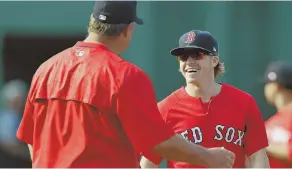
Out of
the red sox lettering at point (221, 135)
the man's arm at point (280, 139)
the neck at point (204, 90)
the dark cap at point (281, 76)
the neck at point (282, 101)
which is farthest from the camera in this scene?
the dark cap at point (281, 76)

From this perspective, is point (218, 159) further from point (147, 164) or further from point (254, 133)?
point (147, 164)

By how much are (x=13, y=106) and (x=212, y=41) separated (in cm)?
484

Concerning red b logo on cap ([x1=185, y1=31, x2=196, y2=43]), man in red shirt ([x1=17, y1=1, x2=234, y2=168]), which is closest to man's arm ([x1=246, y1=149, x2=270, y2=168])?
red b logo on cap ([x1=185, y1=31, x2=196, y2=43])

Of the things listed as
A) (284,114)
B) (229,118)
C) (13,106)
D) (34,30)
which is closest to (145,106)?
(229,118)

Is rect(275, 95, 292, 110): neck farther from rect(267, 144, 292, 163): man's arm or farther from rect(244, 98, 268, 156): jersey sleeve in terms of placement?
rect(244, 98, 268, 156): jersey sleeve

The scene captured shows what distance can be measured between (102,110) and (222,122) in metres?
2.03

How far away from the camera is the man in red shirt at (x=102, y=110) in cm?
459

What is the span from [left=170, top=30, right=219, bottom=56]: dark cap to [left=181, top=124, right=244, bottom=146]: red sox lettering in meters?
0.55

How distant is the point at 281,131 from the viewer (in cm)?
700

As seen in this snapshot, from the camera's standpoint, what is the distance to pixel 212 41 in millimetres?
6613

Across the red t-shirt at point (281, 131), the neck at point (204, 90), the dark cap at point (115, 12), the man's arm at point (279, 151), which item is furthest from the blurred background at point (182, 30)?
the dark cap at point (115, 12)

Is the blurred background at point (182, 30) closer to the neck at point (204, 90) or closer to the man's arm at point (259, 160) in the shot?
the neck at point (204, 90)

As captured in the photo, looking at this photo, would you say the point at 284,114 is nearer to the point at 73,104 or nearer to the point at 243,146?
the point at 243,146

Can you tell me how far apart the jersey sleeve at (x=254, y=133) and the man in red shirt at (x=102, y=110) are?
5.33 feet
